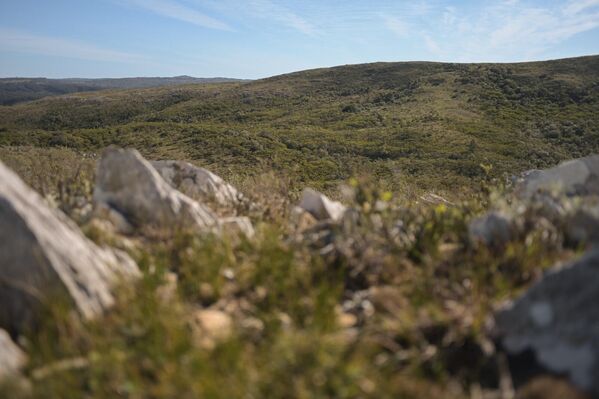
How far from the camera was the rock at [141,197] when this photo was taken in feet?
14.7

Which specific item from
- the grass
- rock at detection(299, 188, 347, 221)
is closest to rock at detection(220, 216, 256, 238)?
the grass

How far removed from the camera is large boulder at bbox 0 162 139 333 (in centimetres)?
283

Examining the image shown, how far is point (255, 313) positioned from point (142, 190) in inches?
93.4

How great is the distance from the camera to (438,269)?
354 cm

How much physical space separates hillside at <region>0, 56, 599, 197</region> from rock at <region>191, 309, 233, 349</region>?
13510 millimetres

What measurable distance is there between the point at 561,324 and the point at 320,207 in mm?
3071

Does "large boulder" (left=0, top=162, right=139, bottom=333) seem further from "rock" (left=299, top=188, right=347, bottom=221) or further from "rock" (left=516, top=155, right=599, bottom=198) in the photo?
"rock" (left=516, top=155, right=599, bottom=198)

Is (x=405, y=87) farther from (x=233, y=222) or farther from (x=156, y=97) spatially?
(x=233, y=222)

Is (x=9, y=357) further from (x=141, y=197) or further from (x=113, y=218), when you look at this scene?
(x=141, y=197)

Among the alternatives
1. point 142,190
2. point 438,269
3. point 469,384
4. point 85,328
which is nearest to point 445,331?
point 469,384

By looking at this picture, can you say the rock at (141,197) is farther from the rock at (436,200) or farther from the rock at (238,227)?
the rock at (436,200)

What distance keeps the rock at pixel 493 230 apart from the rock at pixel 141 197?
8.23 ft

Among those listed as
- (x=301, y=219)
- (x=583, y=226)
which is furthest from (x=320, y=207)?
(x=583, y=226)

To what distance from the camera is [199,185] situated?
251 inches
